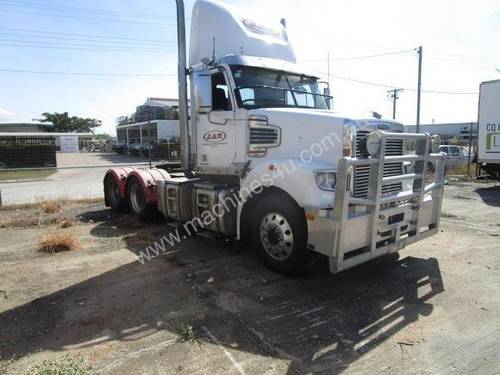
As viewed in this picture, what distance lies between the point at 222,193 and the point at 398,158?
260 cm

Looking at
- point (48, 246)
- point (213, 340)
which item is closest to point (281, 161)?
point (213, 340)

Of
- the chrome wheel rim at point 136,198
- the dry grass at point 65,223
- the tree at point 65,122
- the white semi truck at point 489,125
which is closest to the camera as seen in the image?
the dry grass at point 65,223

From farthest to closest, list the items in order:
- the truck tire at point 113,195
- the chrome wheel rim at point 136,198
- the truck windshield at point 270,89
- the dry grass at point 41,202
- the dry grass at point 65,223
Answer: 1. the dry grass at point 41,202
2. the truck tire at point 113,195
3. the chrome wheel rim at point 136,198
4. the dry grass at point 65,223
5. the truck windshield at point 270,89

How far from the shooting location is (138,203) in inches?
367

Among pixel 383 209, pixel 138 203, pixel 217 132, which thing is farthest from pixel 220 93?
pixel 138 203

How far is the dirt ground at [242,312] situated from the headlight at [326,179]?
1272mm

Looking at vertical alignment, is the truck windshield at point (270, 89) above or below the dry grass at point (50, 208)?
above

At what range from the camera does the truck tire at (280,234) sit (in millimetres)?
5070

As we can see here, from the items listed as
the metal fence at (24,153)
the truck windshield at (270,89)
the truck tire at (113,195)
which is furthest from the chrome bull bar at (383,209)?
the metal fence at (24,153)

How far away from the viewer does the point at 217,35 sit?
6.86m

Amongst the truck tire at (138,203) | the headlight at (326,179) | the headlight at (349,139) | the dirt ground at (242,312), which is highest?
the headlight at (349,139)

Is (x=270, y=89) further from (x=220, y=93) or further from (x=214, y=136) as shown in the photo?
(x=214, y=136)

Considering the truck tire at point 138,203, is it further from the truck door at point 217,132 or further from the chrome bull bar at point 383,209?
the chrome bull bar at point 383,209

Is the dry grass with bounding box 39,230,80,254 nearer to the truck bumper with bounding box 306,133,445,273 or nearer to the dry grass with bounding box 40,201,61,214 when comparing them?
the dry grass with bounding box 40,201,61,214
